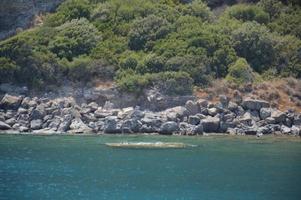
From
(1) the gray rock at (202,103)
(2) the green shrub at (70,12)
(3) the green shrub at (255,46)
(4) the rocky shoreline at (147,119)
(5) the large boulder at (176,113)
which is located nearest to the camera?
(4) the rocky shoreline at (147,119)

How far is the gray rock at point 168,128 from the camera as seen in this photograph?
77.2 m

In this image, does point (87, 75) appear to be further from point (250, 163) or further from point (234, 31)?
point (250, 163)

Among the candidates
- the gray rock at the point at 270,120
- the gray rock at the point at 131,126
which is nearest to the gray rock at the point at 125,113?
the gray rock at the point at 131,126

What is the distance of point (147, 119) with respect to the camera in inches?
3081

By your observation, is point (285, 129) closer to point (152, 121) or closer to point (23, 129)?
point (152, 121)

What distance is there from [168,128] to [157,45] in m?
18.1

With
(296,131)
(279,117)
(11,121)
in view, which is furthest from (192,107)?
(11,121)

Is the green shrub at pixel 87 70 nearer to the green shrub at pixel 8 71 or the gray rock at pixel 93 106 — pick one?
the green shrub at pixel 8 71

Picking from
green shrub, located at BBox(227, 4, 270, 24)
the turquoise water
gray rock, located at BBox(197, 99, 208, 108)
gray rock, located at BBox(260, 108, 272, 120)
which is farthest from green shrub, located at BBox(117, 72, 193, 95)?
green shrub, located at BBox(227, 4, 270, 24)

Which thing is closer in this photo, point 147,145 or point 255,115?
point 147,145

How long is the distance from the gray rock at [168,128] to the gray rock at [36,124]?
11660 millimetres

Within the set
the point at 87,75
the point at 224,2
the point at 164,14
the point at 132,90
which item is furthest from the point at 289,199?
the point at 224,2

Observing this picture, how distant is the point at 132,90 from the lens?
84625 mm

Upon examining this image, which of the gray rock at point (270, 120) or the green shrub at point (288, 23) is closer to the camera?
the gray rock at point (270, 120)
